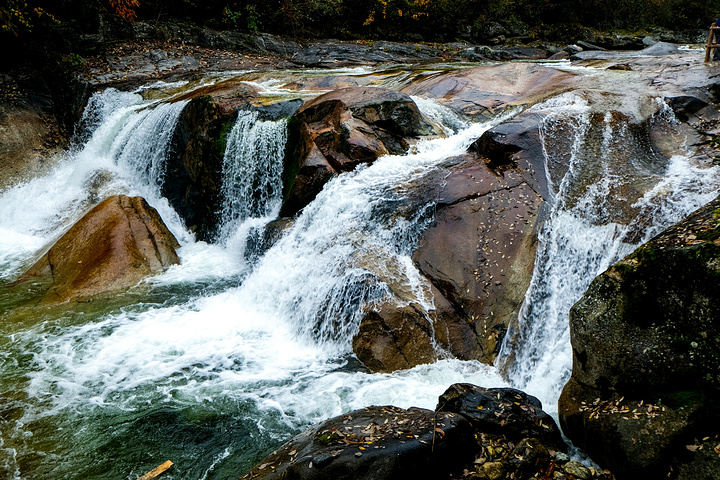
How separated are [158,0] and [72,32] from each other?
14.7 feet

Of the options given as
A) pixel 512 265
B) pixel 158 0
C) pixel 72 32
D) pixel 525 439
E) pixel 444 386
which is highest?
pixel 158 0

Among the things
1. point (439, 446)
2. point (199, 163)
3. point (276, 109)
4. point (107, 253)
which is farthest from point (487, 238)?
point (199, 163)

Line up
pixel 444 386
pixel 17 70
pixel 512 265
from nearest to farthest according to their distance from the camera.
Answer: pixel 444 386 → pixel 512 265 → pixel 17 70

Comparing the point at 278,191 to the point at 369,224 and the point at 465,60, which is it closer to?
the point at 369,224

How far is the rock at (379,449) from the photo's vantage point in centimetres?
341

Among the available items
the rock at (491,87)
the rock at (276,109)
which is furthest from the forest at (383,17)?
the rock at (491,87)

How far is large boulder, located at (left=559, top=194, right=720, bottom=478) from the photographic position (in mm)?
3273

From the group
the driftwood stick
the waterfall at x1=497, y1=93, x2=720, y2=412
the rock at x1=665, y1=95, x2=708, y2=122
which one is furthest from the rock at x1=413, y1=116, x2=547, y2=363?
the driftwood stick

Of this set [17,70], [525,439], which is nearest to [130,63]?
[17,70]

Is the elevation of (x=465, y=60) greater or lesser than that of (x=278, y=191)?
greater

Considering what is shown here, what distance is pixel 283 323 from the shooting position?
271 inches

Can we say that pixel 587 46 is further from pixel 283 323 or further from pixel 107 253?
pixel 107 253

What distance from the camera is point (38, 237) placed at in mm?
10375

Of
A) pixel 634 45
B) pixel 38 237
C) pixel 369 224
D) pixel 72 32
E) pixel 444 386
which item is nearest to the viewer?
pixel 444 386
